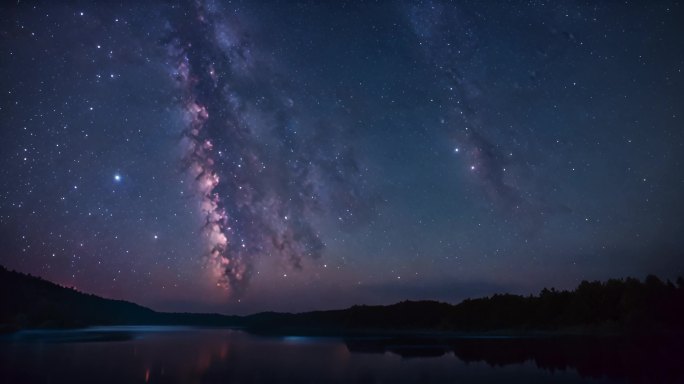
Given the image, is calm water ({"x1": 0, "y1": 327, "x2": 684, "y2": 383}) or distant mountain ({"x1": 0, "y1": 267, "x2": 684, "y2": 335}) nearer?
calm water ({"x1": 0, "y1": 327, "x2": 684, "y2": 383})

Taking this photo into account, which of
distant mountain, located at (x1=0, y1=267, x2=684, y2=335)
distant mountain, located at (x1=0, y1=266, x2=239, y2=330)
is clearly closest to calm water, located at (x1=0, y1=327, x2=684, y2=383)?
distant mountain, located at (x1=0, y1=267, x2=684, y2=335)

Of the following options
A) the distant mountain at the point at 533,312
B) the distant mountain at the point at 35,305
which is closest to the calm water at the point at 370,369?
the distant mountain at the point at 533,312

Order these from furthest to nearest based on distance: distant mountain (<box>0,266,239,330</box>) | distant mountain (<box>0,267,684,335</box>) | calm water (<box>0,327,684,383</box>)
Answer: distant mountain (<box>0,266,239,330</box>) < distant mountain (<box>0,267,684,335</box>) < calm water (<box>0,327,684,383</box>)

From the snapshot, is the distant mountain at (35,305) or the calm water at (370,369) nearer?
the calm water at (370,369)

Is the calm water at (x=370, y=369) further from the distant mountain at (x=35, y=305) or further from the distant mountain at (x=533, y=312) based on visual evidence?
the distant mountain at (x=35, y=305)

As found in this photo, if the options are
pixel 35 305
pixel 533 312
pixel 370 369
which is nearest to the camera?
pixel 370 369

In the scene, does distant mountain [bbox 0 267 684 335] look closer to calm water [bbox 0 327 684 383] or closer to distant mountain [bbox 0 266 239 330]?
distant mountain [bbox 0 266 239 330]

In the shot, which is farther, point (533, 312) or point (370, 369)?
point (533, 312)

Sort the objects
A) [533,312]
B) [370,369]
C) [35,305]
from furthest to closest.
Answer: [35,305] < [533,312] < [370,369]

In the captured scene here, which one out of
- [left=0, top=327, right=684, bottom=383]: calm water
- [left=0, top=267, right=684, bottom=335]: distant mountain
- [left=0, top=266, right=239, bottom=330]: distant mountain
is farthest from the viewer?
[left=0, top=266, right=239, bottom=330]: distant mountain

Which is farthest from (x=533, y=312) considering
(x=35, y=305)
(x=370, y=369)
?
(x=35, y=305)

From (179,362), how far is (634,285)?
2480 inches

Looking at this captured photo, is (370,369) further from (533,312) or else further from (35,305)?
(35,305)

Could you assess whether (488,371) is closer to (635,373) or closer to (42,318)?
(635,373)
